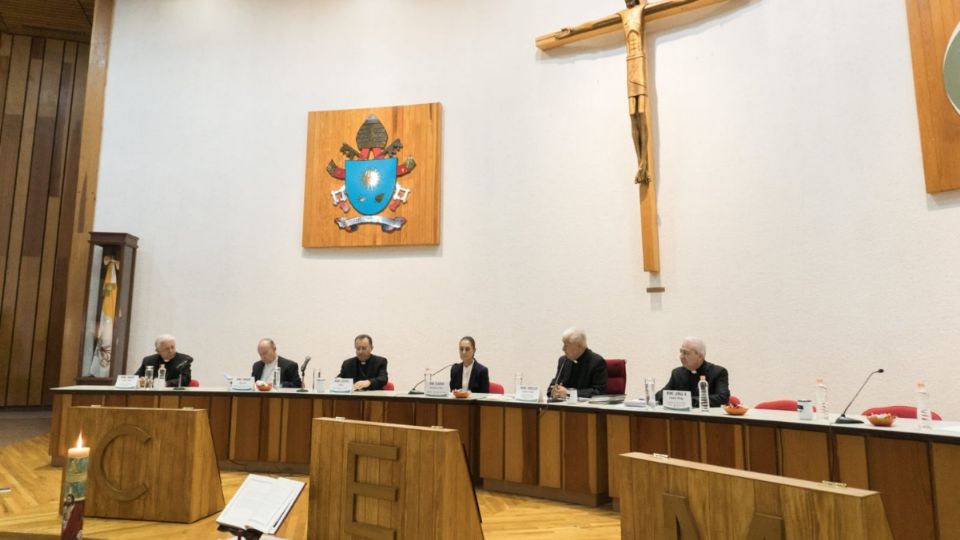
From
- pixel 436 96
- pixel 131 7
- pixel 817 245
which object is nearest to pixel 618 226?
pixel 817 245

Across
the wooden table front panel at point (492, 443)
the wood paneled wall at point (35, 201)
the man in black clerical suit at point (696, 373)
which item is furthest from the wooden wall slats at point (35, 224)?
the man in black clerical suit at point (696, 373)

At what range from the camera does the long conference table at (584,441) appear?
8.44ft

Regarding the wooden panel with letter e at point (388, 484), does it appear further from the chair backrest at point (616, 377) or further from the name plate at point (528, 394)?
the chair backrest at point (616, 377)

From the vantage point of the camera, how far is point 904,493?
8.49 feet

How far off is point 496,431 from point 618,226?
2.43 m

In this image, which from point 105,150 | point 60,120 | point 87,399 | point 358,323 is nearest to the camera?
point 87,399

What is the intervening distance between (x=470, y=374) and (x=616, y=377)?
1175 mm

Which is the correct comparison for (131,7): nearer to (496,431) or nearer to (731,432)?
(496,431)

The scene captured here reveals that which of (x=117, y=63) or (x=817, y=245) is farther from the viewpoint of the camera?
(x=117, y=63)

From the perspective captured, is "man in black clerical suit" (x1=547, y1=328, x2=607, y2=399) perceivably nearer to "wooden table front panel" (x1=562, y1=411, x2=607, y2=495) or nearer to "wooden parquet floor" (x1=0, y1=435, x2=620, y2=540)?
"wooden table front panel" (x1=562, y1=411, x2=607, y2=495)

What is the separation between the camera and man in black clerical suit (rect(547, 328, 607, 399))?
452 cm

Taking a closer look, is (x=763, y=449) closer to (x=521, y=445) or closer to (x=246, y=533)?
(x=521, y=445)

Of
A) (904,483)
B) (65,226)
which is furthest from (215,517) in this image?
(65,226)

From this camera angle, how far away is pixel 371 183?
21.6 ft
